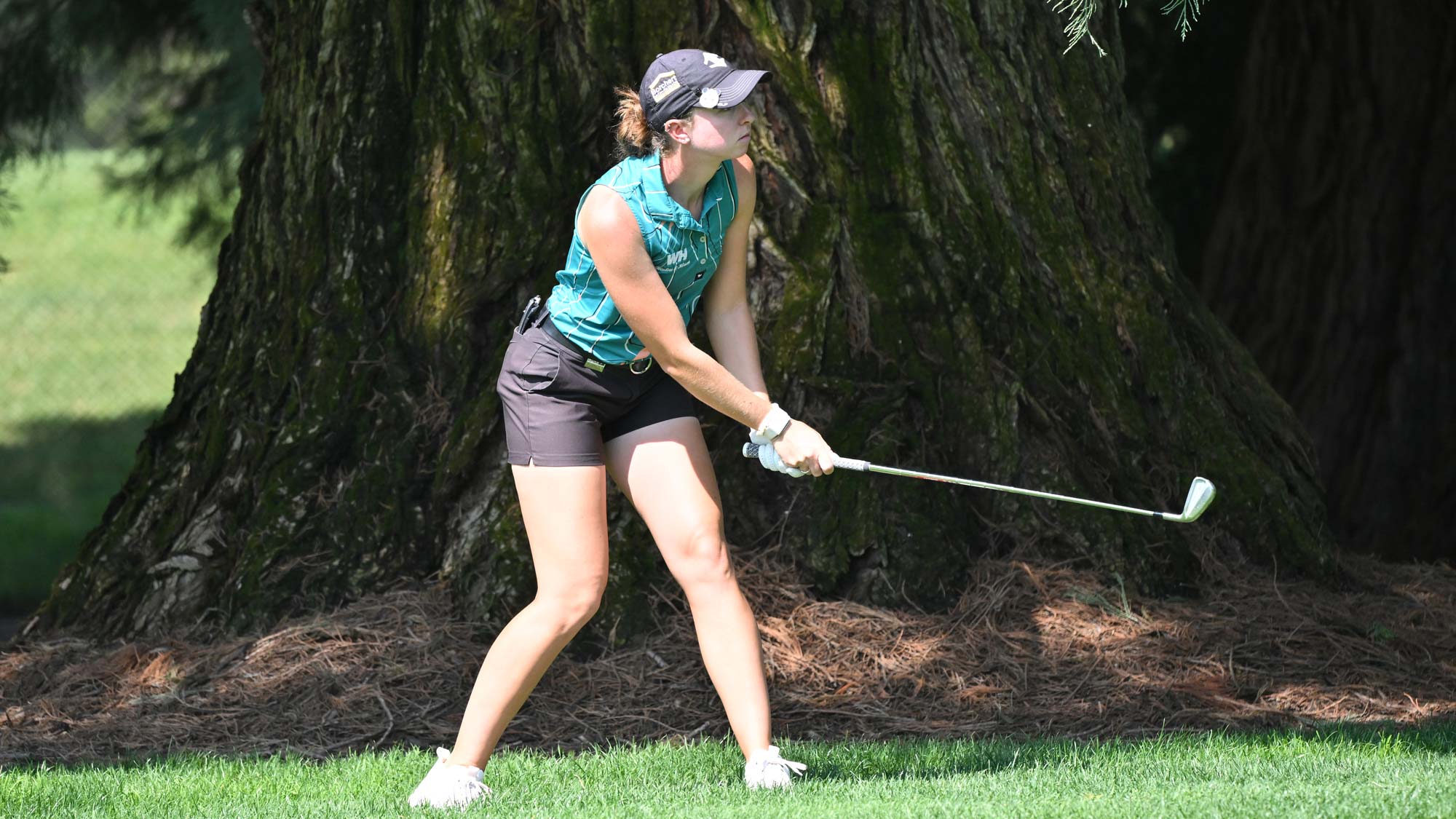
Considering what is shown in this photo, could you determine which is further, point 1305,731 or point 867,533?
point 867,533

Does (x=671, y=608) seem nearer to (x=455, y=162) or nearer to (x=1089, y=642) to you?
(x=1089, y=642)

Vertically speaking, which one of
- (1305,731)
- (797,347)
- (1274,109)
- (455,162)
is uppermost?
(1274,109)

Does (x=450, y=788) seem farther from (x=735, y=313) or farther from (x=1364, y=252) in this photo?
(x=1364, y=252)

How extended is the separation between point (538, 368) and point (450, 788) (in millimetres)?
1070

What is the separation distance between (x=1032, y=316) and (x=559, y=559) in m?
2.41

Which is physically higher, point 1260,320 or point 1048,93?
point 1048,93

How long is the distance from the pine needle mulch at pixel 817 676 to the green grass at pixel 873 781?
0.31 metres

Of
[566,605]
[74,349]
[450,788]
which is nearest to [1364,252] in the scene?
[566,605]

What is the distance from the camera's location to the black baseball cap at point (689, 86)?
3.81m

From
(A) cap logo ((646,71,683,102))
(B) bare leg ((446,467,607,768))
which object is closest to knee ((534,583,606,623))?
(B) bare leg ((446,467,607,768))

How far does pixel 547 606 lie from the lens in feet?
12.9

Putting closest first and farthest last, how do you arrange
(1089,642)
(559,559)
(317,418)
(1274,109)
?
(559,559), (1089,642), (317,418), (1274,109)

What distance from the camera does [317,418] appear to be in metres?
5.62

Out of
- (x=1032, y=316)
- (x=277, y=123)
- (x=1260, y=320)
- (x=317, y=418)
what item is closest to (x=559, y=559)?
(x=317, y=418)
